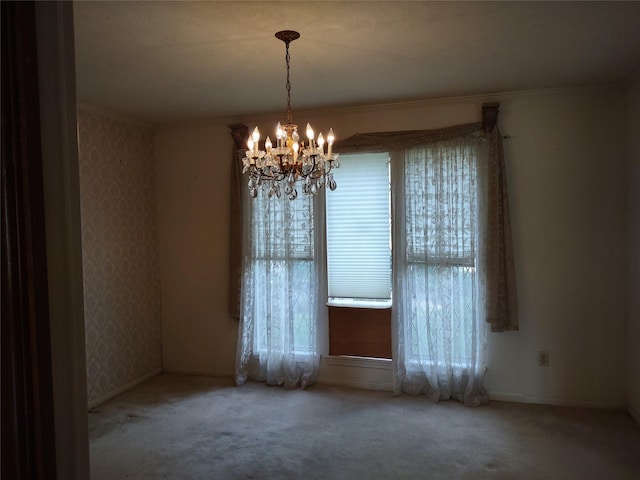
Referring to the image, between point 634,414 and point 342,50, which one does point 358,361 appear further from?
point 342,50

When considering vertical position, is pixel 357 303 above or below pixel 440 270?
below

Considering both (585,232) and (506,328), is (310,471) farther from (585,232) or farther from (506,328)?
(585,232)

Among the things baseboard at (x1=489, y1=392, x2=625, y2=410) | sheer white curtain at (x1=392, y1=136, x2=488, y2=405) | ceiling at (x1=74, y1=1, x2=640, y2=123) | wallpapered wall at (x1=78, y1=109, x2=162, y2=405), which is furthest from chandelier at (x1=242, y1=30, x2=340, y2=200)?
baseboard at (x1=489, y1=392, x2=625, y2=410)

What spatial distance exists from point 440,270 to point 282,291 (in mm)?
1444

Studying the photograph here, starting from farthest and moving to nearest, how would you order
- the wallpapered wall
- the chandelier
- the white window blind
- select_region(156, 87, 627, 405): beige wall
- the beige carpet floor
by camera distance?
the white window blind
the wallpapered wall
select_region(156, 87, 627, 405): beige wall
the beige carpet floor
the chandelier

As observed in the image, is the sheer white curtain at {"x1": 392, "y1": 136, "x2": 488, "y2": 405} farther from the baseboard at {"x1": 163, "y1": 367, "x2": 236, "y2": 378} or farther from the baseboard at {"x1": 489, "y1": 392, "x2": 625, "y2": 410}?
the baseboard at {"x1": 163, "y1": 367, "x2": 236, "y2": 378}

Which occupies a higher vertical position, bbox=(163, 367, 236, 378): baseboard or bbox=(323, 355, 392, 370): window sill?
bbox=(323, 355, 392, 370): window sill

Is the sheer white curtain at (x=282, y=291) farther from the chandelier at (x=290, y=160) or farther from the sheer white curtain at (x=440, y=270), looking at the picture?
the chandelier at (x=290, y=160)

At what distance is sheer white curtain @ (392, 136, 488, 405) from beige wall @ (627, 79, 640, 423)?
1043 millimetres

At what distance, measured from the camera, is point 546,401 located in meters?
3.82

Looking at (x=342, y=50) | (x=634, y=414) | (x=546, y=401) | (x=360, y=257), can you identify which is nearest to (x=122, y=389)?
(x=360, y=257)

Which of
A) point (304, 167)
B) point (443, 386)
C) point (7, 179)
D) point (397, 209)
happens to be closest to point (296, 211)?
point (397, 209)

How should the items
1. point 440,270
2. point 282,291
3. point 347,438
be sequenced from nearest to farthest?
1. point 347,438
2. point 440,270
3. point 282,291

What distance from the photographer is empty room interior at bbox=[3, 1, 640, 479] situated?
2.68 meters
